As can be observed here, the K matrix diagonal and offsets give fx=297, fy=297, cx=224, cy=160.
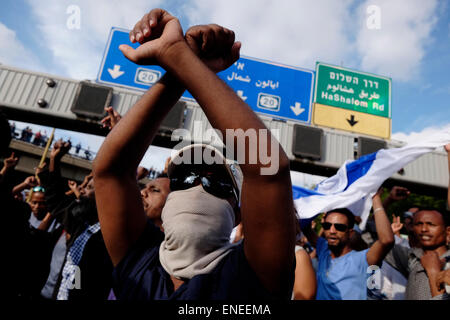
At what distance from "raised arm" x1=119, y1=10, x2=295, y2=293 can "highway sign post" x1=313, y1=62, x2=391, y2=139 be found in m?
7.82

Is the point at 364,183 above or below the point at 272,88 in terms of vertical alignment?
below

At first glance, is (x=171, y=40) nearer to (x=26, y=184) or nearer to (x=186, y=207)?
(x=186, y=207)

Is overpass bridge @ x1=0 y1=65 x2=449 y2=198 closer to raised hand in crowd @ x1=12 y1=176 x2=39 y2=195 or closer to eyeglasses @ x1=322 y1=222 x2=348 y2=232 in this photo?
raised hand in crowd @ x1=12 y1=176 x2=39 y2=195

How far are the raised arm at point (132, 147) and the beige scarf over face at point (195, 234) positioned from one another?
16 centimetres

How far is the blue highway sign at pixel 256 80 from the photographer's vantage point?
7.86 m

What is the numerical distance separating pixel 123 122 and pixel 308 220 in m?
3.70

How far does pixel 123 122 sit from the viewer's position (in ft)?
3.77

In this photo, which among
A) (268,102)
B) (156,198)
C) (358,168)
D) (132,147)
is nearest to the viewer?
(132,147)

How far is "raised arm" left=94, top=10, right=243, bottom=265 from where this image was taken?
3.45 ft

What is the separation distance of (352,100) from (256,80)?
9.51ft

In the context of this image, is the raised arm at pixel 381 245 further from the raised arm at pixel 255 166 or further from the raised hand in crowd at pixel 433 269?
the raised arm at pixel 255 166

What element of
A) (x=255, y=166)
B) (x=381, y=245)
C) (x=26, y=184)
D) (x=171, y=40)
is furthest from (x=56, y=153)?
(x=381, y=245)

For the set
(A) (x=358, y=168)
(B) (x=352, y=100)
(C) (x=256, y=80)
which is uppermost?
(B) (x=352, y=100)

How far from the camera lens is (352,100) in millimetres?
8602
